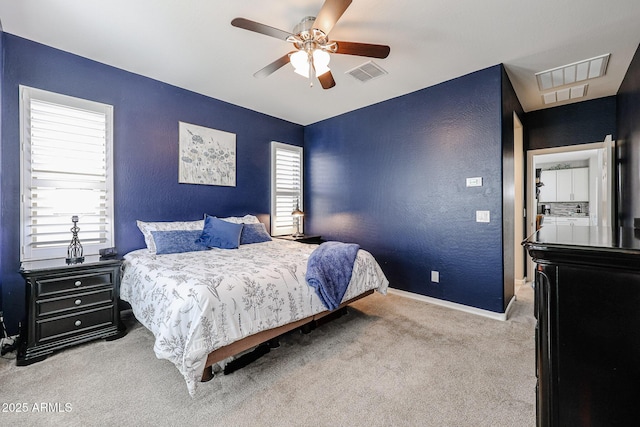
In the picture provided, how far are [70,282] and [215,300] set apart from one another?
1.60 meters

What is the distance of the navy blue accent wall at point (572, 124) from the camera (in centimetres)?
359

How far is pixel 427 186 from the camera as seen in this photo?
3.49 m

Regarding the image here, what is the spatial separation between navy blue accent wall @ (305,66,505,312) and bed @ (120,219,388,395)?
3.94ft

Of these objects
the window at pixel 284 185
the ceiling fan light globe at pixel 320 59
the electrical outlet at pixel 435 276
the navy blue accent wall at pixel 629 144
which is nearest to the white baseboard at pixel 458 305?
the electrical outlet at pixel 435 276

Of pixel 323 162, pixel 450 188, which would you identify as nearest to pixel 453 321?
pixel 450 188

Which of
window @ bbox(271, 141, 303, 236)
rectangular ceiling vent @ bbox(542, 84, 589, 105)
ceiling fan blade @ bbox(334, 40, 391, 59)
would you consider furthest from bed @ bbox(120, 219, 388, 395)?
rectangular ceiling vent @ bbox(542, 84, 589, 105)

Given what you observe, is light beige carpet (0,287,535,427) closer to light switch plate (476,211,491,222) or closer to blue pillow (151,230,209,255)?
blue pillow (151,230,209,255)

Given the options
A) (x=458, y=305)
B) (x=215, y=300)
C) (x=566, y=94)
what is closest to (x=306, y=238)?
(x=458, y=305)

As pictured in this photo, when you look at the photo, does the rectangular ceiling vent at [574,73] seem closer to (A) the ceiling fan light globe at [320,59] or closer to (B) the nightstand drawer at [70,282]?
(A) the ceiling fan light globe at [320,59]

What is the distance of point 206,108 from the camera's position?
381 cm

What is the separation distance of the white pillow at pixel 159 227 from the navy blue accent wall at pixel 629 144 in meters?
4.71

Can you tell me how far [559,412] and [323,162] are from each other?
4332mm

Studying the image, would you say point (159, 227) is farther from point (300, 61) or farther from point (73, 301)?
point (300, 61)

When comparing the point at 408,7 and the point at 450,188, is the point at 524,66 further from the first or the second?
the point at 408,7
